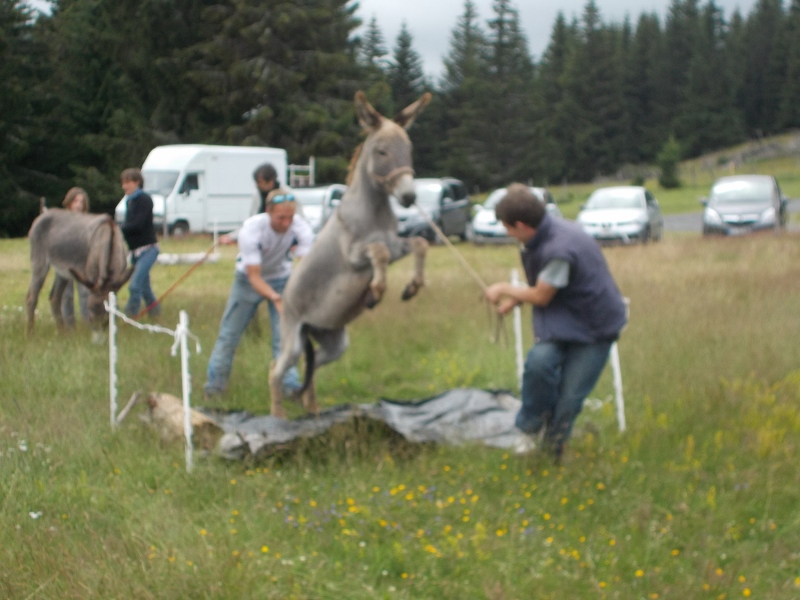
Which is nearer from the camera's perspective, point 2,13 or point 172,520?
point 172,520

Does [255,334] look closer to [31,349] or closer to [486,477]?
[31,349]

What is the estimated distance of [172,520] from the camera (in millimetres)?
5012

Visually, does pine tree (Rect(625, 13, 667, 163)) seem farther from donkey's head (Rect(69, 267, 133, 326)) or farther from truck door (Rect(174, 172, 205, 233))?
donkey's head (Rect(69, 267, 133, 326))

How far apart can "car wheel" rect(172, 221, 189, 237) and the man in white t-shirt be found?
20.0 m

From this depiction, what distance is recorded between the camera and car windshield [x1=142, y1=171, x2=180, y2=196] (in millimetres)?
27547

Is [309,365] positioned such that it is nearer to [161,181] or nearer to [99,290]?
[99,290]

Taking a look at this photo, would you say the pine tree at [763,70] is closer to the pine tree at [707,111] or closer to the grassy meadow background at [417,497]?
the pine tree at [707,111]

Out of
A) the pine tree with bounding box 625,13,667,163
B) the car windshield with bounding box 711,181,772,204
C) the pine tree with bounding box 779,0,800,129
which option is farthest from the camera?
the pine tree with bounding box 625,13,667,163

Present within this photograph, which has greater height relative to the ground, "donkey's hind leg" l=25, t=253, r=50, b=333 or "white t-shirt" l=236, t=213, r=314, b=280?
"white t-shirt" l=236, t=213, r=314, b=280

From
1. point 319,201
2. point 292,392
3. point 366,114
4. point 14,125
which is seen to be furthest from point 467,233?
point 366,114

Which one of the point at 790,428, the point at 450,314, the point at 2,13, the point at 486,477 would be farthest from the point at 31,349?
the point at 2,13

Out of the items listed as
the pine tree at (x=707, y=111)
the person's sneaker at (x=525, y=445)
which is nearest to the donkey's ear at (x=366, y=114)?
the person's sneaker at (x=525, y=445)

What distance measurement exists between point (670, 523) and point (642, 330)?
5.18 metres

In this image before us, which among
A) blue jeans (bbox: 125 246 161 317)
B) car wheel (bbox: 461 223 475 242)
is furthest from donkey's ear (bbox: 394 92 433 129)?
car wheel (bbox: 461 223 475 242)
